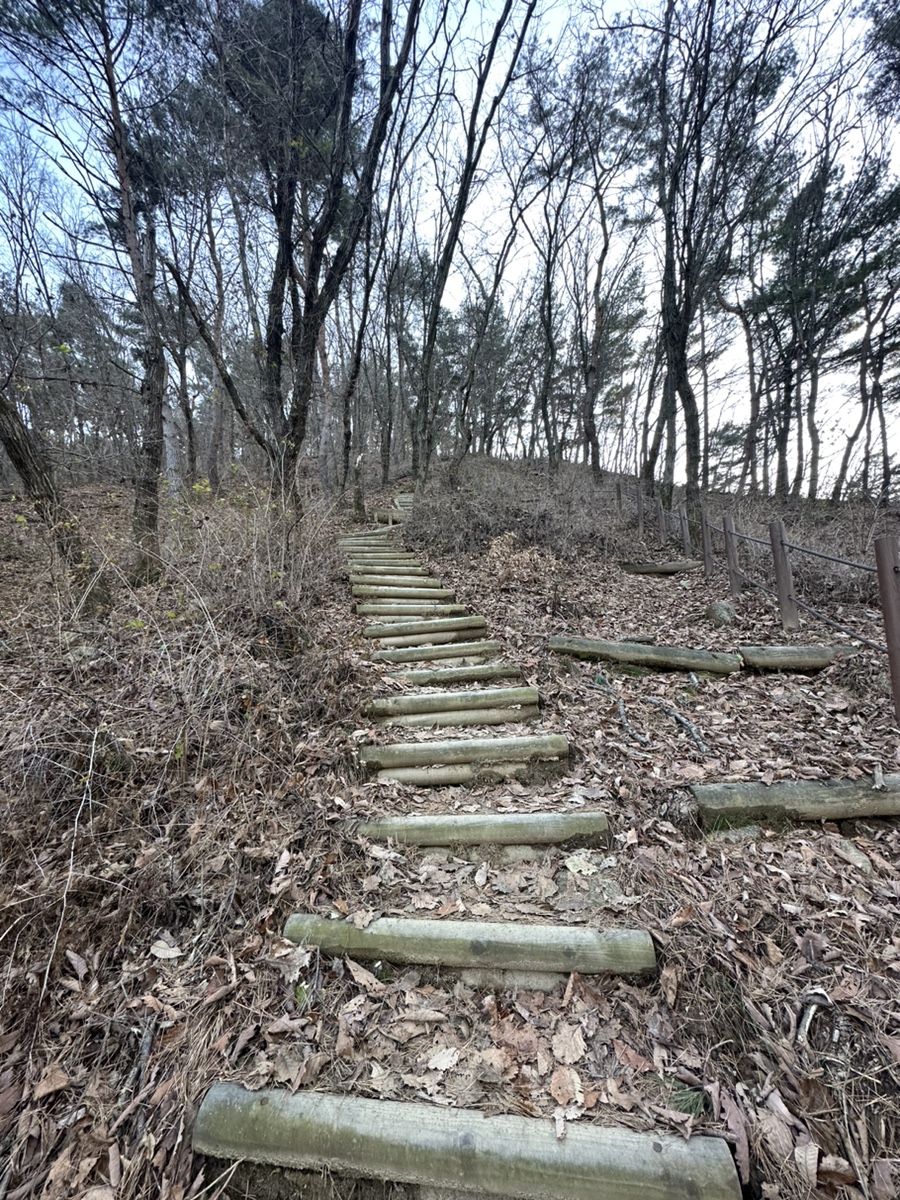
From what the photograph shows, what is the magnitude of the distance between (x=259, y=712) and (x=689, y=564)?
763 cm

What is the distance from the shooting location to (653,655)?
4570mm

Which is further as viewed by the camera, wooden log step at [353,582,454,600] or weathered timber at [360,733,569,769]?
wooden log step at [353,582,454,600]

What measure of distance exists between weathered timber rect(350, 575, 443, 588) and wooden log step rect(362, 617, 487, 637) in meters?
1.40

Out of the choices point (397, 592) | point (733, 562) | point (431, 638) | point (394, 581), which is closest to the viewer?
point (431, 638)

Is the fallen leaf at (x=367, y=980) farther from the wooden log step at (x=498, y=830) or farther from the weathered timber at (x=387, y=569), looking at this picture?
the weathered timber at (x=387, y=569)

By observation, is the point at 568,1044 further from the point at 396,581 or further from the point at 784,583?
the point at 396,581

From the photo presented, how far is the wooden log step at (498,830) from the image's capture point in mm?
2639

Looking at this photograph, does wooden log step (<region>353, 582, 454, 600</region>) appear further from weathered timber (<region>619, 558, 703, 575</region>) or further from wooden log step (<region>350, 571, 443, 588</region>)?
weathered timber (<region>619, 558, 703, 575</region>)

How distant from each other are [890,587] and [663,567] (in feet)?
18.4

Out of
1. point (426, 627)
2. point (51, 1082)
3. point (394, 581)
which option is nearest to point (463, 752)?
point (426, 627)

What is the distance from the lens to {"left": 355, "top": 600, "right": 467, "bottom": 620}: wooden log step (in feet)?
19.1

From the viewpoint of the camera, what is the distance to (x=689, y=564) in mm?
8258

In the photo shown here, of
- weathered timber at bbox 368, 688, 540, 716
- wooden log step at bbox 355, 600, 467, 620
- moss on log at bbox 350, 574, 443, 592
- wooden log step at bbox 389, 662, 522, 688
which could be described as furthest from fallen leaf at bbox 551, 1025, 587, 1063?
moss on log at bbox 350, 574, 443, 592

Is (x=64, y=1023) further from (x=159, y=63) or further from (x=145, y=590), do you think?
(x=159, y=63)
